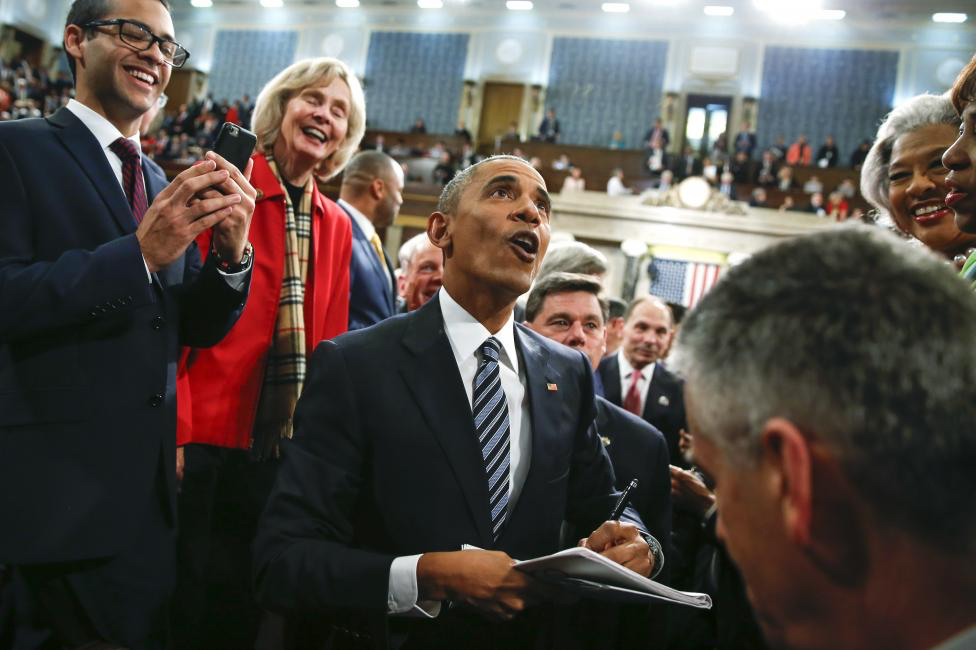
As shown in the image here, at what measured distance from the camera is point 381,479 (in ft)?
4.63

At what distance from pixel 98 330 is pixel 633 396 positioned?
267cm

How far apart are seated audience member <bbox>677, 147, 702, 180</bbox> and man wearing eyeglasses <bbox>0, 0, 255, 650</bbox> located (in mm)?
13472

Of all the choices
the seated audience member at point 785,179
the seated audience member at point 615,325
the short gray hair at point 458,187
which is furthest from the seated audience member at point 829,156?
the short gray hair at point 458,187

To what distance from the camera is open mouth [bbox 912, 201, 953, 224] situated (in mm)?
1962

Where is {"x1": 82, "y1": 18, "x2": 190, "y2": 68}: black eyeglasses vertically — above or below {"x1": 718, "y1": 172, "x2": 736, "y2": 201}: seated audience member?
below

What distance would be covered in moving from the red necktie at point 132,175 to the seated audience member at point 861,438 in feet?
4.71

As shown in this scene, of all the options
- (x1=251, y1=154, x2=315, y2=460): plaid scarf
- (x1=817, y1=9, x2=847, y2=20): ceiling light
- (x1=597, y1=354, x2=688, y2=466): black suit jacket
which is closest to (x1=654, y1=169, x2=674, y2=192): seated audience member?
(x1=817, y1=9, x2=847, y2=20): ceiling light

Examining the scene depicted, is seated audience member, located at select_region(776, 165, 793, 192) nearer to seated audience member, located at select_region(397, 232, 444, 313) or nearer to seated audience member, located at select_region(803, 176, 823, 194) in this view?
seated audience member, located at select_region(803, 176, 823, 194)

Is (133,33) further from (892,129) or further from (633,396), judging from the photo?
(633,396)

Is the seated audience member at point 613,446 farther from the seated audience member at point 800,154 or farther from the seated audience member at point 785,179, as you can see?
the seated audience member at point 800,154

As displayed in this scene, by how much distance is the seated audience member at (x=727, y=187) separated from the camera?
13602 millimetres

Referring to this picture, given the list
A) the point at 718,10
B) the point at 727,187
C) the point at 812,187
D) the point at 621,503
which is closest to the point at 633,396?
the point at 621,503

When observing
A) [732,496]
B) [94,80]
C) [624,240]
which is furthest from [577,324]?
[624,240]

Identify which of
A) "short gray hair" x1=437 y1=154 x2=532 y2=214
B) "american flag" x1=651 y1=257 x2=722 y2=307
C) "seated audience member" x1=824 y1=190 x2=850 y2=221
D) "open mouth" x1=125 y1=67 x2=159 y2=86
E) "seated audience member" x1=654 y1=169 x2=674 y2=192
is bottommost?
"short gray hair" x1=437 y1=154 x2=532 y2=214
